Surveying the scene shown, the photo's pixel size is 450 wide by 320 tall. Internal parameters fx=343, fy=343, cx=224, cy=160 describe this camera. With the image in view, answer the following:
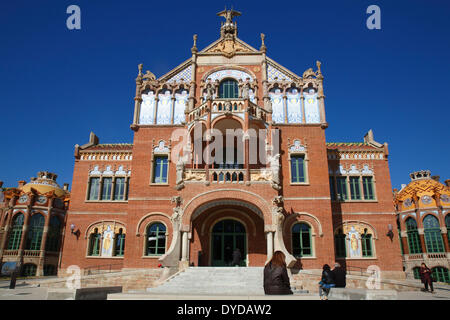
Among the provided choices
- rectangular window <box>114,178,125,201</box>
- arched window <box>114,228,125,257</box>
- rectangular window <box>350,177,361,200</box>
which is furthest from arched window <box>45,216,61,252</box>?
rectangular window <box>350,177,361,200</box>

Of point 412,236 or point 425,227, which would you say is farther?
point 412,236

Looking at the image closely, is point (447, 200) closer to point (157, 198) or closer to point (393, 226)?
point (393, 226)

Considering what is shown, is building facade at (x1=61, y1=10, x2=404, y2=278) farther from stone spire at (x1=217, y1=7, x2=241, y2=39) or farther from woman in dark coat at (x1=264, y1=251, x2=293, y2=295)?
woman in dark coat at (x1=264, y1=251, x2=293, y2=295)

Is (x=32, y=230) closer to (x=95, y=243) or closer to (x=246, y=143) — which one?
(x=95, y=243)

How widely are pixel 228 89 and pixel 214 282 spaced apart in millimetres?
13385

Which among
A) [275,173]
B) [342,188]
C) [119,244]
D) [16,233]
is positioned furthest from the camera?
[16,233]

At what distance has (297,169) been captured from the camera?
21734mm

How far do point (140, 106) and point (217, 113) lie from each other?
615 cm

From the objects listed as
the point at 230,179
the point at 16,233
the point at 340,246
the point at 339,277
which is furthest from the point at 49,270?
the point at 339,277

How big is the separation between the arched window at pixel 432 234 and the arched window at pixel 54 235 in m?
32.5

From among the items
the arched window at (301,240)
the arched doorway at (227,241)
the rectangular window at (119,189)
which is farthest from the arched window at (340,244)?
the rectangular window at (119,189)

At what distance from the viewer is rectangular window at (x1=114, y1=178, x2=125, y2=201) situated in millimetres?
24656

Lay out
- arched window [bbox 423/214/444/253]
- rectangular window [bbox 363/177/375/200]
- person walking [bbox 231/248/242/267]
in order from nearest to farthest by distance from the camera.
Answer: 1. person walking [bbox 231/248/242/267]
2. rectangular window [bbox 363/177/375/200]
3. arched window [bbox 423/214/444/253]

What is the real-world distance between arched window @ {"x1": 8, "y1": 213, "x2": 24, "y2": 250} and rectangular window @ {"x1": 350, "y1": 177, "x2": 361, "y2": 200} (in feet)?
89.8
